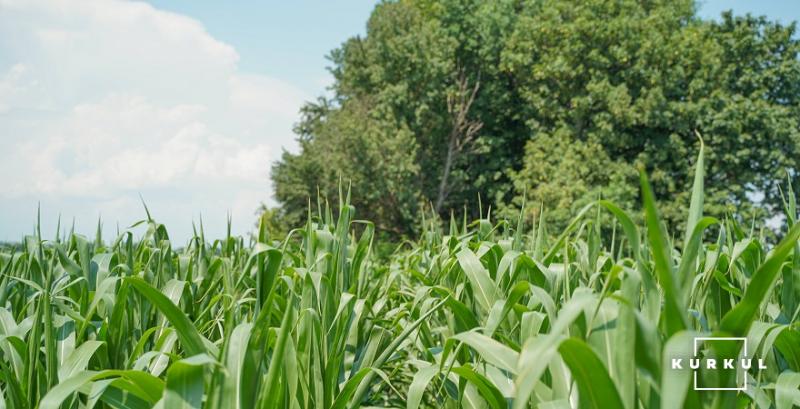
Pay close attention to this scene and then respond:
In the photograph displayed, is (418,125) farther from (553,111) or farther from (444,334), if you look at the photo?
(444,334)

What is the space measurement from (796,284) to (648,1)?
67.6ft

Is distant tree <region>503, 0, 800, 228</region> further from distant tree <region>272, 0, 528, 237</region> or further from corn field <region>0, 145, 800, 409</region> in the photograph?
corn field <region>0, 145, 800, 409</region>

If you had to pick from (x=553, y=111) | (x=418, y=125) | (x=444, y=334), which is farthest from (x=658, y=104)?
(x=444, y=334)

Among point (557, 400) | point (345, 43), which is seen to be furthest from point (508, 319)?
point (345, 43)

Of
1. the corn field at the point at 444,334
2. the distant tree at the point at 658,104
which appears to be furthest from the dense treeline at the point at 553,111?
the corn field at the point at 444,334

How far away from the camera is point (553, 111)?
17.5 meters

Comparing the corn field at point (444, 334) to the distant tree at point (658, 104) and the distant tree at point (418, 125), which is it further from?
the distant tree at point (418, 125)

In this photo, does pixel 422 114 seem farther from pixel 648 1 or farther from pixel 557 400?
pixel 557 400

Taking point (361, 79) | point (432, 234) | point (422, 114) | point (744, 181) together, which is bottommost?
point (432, 234)

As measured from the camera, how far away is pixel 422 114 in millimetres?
18594

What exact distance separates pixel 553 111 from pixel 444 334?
54.5 feet

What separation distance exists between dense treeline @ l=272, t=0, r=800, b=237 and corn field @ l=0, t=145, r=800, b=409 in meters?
13.8

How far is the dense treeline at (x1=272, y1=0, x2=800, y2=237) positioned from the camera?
1583cm

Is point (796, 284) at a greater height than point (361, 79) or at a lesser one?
lesser
